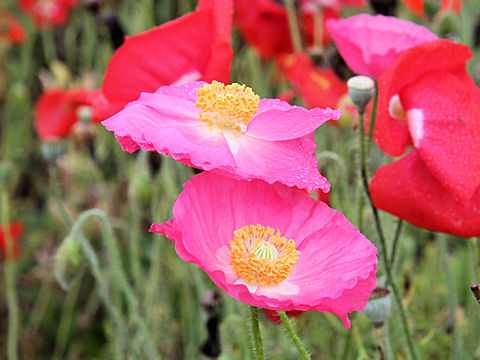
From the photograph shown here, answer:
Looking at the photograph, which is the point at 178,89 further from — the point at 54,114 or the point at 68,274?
the point at 54,114

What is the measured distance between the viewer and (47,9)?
6.69ft

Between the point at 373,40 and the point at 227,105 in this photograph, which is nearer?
the point at 227,105

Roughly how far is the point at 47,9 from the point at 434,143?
1.70 meters

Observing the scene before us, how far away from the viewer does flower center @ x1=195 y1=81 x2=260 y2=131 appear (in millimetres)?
561

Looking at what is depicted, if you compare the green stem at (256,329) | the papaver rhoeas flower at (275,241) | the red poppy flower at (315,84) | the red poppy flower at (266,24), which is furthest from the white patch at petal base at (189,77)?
the red poppy flower at (266,24)

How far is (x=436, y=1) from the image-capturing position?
3.42 ft

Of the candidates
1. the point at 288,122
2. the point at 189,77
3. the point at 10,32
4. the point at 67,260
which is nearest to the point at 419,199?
the point at 288,122

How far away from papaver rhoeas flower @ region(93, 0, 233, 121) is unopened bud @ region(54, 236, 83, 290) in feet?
0.71

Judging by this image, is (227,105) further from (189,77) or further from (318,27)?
(318,27)

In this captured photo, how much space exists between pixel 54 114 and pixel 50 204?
34 cm

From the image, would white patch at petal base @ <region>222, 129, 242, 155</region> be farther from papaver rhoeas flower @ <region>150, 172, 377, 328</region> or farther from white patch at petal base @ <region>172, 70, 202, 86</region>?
white patch at petal base @ <region>172, 70, 202, 86</region>

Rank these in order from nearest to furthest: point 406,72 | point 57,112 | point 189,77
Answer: point 406,72 → point 189,77 → point 57,112

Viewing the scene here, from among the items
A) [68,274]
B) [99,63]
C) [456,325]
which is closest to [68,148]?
[99,63]

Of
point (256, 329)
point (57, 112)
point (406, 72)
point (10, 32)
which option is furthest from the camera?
point (10, 32)
